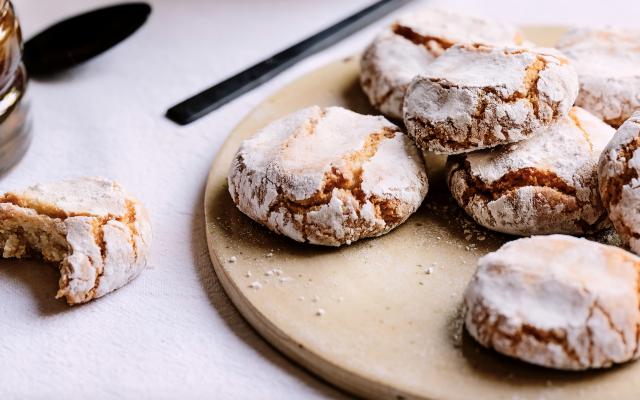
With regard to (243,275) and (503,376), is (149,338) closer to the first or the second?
(243,275)

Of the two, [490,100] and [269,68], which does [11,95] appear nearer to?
[269,68]

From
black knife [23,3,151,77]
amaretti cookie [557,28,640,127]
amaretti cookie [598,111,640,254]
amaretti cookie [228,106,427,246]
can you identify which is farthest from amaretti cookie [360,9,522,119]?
black knife [23,3,151,77]

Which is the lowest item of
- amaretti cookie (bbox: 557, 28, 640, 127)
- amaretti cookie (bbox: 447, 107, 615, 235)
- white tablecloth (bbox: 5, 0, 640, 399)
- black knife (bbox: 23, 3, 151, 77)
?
white tablecloth (bbox: 5, 0, 640, 399)

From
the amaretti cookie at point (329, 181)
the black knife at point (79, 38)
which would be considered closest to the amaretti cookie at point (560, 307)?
the amaretti cookie at point (329, 181)

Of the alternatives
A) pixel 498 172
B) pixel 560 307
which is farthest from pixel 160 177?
pixel 560 307

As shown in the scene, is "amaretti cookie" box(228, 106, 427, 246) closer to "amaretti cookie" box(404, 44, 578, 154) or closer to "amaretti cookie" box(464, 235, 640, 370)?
"amaretti cookie" box(404, 44, 578, 154)

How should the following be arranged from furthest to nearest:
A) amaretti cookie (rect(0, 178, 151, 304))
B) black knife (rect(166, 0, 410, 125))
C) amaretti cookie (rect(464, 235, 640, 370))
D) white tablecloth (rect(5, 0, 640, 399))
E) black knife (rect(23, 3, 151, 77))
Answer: black knife (rect(23, 3, 151, 77))
black knife (rect(166, 0, 410, 125))
amaretti cookie (rect(0, 178, 151, 304))
white tablecloth (rect(5, 0, 640, 399))
amaretti cookie (rect(464, 235, 640, 370))
